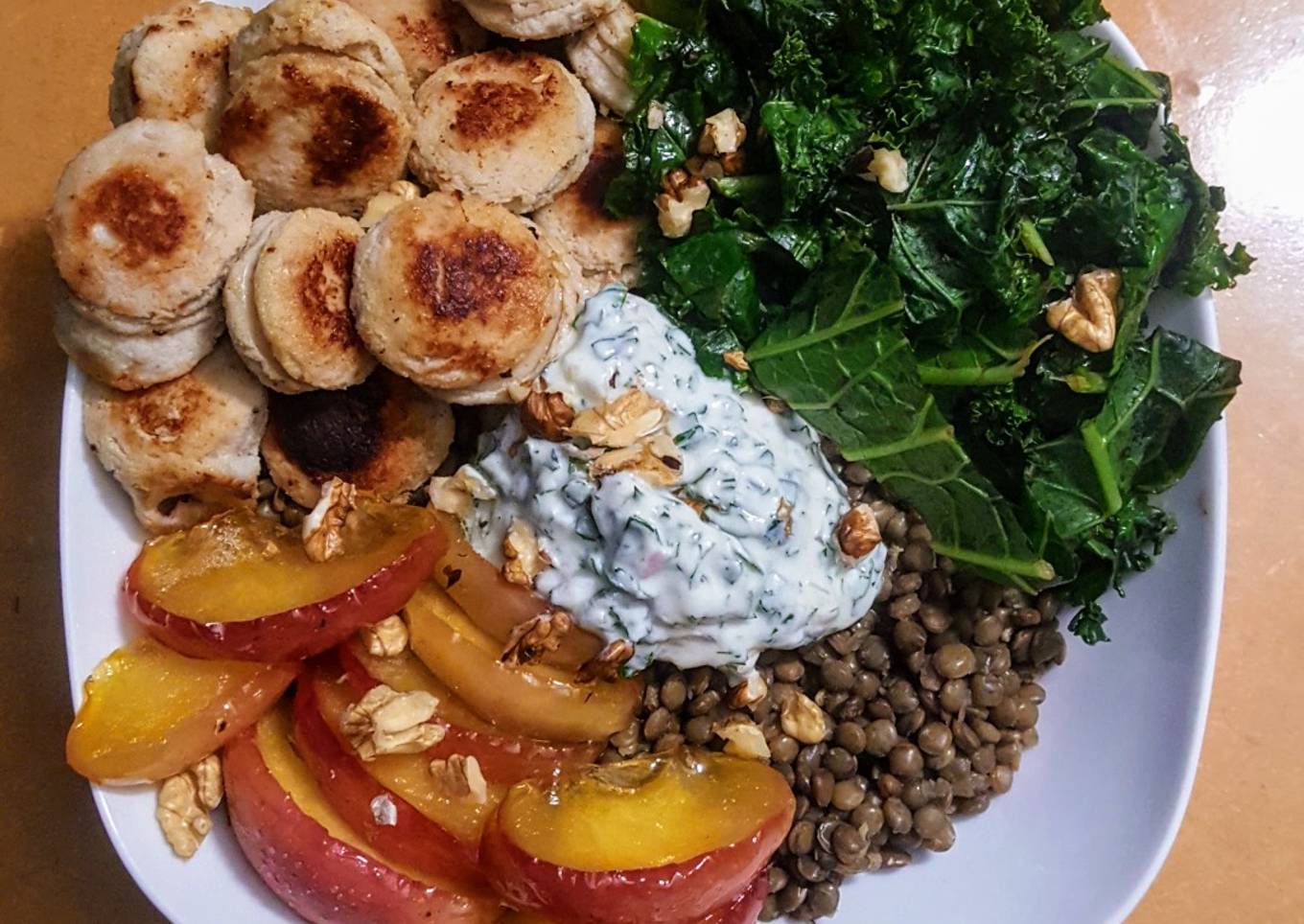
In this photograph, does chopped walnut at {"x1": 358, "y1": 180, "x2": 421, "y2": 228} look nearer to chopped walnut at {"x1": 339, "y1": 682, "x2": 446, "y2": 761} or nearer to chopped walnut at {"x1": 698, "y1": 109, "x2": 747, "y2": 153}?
chopped walnut at {"x1": 698, "y1": 109, "x2": 747, "y2": 153}

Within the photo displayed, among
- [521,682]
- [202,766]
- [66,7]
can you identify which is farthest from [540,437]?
[66,7]

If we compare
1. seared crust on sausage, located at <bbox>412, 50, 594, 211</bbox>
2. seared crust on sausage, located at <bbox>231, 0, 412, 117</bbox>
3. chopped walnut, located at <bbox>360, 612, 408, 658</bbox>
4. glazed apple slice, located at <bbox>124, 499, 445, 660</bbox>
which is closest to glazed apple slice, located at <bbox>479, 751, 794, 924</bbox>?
chopped walnut, located at <bbox>360, 612, 408, 658</bbox>

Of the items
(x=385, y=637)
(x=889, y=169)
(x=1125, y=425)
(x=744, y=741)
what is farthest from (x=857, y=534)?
(x=385, y=637)

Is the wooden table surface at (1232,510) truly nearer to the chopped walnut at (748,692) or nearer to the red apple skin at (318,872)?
the red apple skin at (318,872)

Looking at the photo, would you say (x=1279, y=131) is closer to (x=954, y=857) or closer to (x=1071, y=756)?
(x=1071, y=756)

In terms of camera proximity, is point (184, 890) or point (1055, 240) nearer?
point (184, 890)

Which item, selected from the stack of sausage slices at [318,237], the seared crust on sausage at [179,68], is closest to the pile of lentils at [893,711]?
the stack of sausage slices at [318,237]

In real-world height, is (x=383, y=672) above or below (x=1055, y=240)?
below
